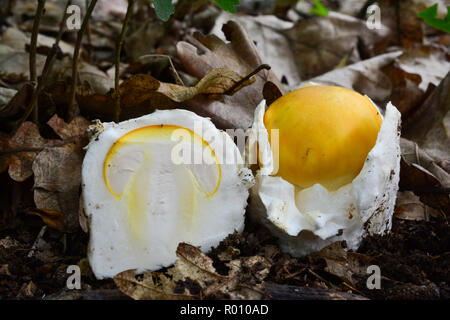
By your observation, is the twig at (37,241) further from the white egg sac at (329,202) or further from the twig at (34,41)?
the white egg sac at (329,202)

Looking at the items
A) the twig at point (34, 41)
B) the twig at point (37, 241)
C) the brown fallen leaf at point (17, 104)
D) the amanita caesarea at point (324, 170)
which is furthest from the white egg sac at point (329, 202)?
the brown fallen leaf at point (17, 104)

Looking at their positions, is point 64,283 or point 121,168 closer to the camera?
point 64,283

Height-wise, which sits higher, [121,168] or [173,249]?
[121,168]

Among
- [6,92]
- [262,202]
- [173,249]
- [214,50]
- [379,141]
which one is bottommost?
[173,249]
